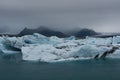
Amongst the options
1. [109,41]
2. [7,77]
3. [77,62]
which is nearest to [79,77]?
[7,77]

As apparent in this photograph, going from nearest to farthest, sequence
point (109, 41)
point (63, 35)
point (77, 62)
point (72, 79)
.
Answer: point (72, 79) → point (77, 62) → point (109, 41) → point (63, 35)

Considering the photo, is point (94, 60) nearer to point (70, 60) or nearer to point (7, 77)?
point (70, 60)

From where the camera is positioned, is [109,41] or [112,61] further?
[109,41]

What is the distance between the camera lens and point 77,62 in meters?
19.7

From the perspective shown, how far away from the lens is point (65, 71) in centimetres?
1614

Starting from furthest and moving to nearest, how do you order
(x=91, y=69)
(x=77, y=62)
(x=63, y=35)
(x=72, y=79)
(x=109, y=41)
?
1. (x=63, y=35)
2. (x=109, y=41)
3. (x=77, y=62)
4. (x=91, y=69)
5. (x=72, y=79)

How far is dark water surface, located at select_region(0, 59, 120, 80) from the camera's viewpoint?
14.4m

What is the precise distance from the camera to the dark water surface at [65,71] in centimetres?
1443

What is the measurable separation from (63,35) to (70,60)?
23637 millimetres

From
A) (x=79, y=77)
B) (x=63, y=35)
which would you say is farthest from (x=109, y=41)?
(x=63, y=35)

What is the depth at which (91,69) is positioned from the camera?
55.6 ft

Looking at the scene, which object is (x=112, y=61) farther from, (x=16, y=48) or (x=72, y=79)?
(x=16, y=48)

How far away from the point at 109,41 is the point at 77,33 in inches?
734

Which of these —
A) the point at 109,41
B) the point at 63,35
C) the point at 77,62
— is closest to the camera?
the point at 77,62
